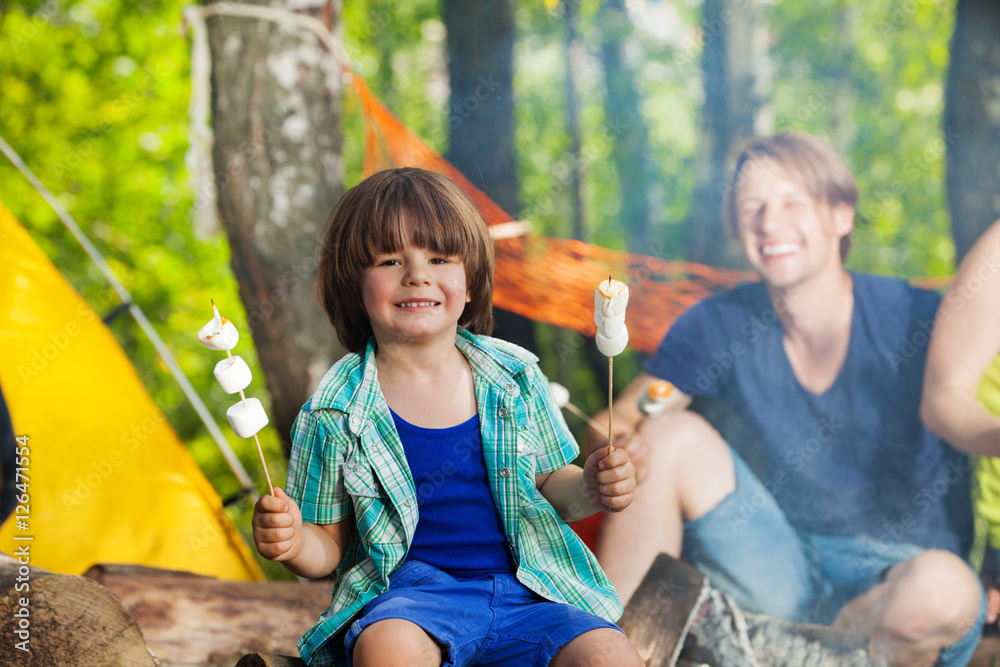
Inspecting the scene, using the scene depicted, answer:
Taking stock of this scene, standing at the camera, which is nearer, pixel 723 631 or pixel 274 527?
pixel 274 527

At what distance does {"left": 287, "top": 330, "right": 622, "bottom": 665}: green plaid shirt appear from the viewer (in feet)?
4.48

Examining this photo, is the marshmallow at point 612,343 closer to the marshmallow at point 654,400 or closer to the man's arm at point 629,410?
the marshmallow at point 654,400

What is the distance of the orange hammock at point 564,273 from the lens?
7.89ft

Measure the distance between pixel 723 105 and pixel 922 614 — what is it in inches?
63.7

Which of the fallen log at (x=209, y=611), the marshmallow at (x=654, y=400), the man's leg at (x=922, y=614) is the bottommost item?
the man's leg at (x=922, y=614)

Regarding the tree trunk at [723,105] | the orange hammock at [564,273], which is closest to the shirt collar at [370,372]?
the orange hammock at [564,273]

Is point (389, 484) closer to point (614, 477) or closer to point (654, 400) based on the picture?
point (614, 477)

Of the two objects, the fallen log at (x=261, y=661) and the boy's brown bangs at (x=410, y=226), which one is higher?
the boy's brown bangs at (x=410, y=226)

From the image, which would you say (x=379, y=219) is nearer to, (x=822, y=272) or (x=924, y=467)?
(x=822, y=272)

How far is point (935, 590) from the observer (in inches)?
87.4

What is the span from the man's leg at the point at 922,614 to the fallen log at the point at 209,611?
60.7 inches

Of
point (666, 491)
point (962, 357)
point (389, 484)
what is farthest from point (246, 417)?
point (962, 357)

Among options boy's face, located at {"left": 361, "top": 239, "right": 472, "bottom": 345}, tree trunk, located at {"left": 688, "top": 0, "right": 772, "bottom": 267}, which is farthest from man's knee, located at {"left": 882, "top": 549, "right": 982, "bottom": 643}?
boy's face, located at {"left": 361, "top": 239, "right": 472, "bottom": 345}

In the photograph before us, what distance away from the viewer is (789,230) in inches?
93.6
